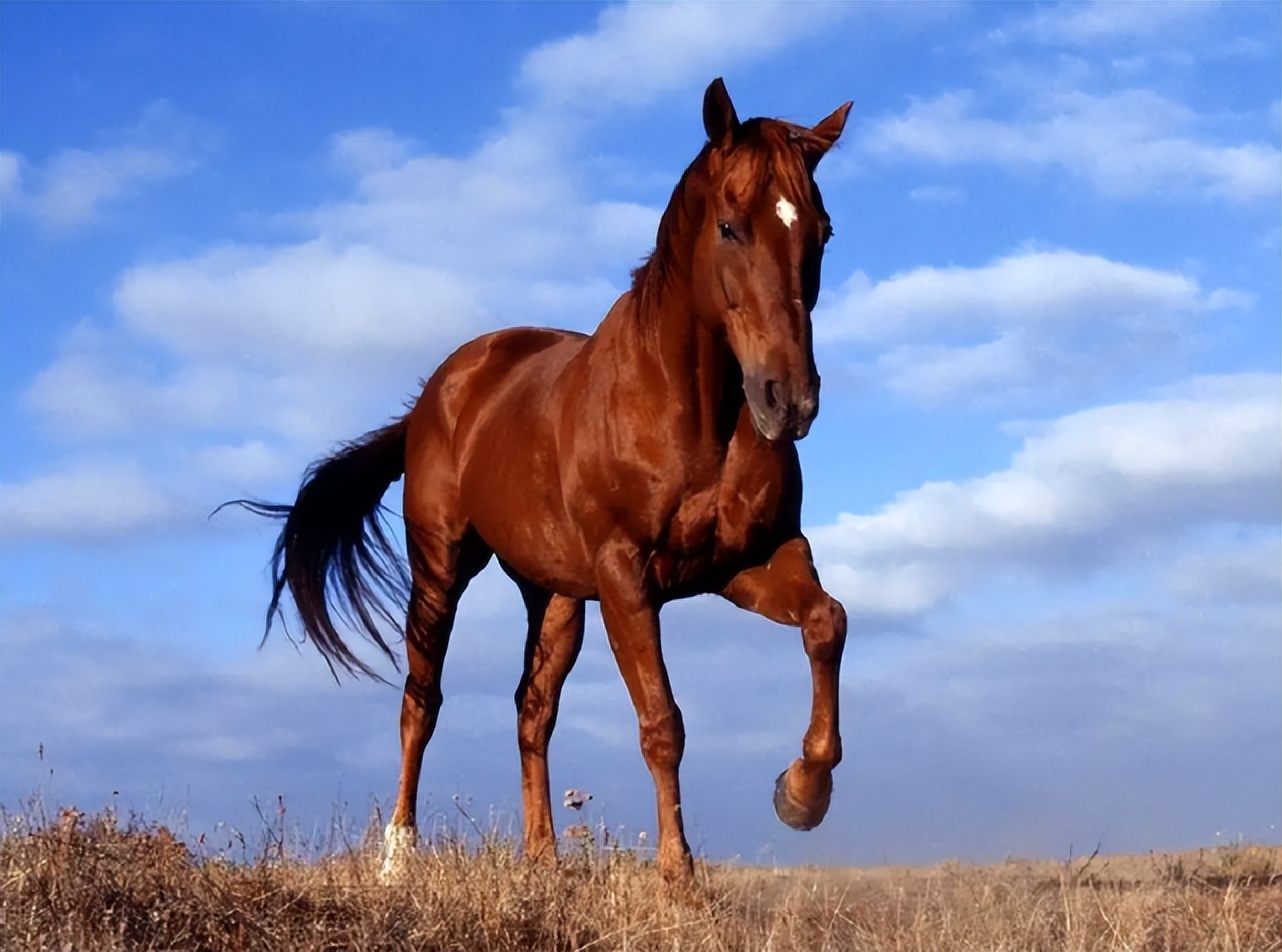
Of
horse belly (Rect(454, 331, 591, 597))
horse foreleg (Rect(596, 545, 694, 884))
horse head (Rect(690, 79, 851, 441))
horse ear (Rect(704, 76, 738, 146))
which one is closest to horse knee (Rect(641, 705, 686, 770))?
horse foreleg (Rect(596, 545, 694, 884))

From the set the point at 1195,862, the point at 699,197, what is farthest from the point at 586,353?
the point at 1195,862

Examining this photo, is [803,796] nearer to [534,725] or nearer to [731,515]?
[731,515]

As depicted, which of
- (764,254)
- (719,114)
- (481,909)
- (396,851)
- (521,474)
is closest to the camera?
(481,909)

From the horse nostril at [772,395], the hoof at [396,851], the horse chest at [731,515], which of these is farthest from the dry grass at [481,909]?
the horse nostril at [772,395]

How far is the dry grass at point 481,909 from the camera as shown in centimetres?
526

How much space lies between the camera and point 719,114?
6.26 metres

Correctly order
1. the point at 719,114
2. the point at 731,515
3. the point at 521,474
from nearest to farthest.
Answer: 1. the point at 719,114
2. the point at 731,515
3. the point at 521,474

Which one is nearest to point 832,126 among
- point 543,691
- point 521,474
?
point 521,474

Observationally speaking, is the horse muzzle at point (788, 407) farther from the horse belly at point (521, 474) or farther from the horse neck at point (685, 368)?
the horse belly at point (521, 474)

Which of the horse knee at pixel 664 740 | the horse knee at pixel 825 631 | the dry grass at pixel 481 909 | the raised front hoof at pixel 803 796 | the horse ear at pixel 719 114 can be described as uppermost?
the horse ear at pixel 719 114

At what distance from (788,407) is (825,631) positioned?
106cm

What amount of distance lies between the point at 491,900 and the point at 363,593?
12.4 ft

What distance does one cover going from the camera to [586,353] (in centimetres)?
737

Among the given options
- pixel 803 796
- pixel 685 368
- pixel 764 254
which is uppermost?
pixel 764 254
